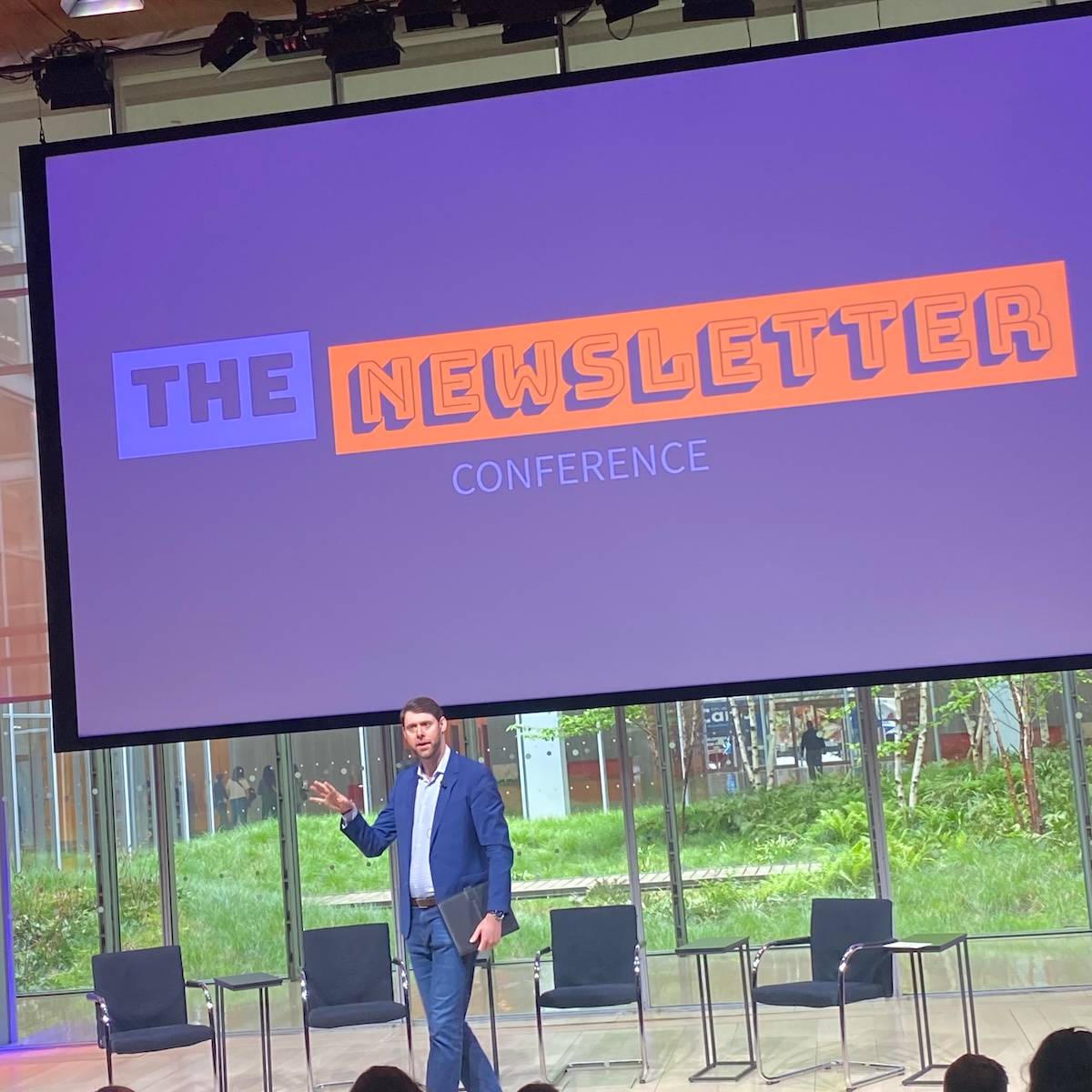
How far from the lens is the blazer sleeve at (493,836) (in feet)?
15.9

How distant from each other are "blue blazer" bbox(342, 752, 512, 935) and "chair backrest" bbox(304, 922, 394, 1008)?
0.83m

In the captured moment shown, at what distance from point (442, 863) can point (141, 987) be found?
1591 mm

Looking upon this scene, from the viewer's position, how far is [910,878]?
7023mm

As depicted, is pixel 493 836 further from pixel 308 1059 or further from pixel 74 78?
pixel 74 78

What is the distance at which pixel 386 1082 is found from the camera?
2418 millimetres

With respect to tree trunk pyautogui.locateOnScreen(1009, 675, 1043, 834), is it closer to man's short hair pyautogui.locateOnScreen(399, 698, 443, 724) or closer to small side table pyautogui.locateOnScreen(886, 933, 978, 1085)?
small side table pyautogui.locateOnScreen(886, 933, 978, 1085)

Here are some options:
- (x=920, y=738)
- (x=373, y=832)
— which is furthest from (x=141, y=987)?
(x=920, y=738)

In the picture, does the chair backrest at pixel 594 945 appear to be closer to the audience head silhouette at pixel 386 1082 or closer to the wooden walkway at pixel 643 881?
the wooden walkway at pixel 643 881

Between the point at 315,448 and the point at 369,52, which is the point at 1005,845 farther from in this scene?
the point at 369,52

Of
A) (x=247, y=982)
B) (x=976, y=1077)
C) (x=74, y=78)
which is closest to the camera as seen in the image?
(x=976, y=1077)

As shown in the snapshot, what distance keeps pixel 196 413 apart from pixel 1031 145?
11.9 feet

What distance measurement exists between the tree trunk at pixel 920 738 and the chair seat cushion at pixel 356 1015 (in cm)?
287

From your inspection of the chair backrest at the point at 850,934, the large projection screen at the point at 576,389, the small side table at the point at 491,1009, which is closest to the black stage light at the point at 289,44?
the large projection screen at the point at 576,389

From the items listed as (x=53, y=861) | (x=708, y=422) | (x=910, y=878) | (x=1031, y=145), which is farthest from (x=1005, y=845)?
(x=53, y=861)
